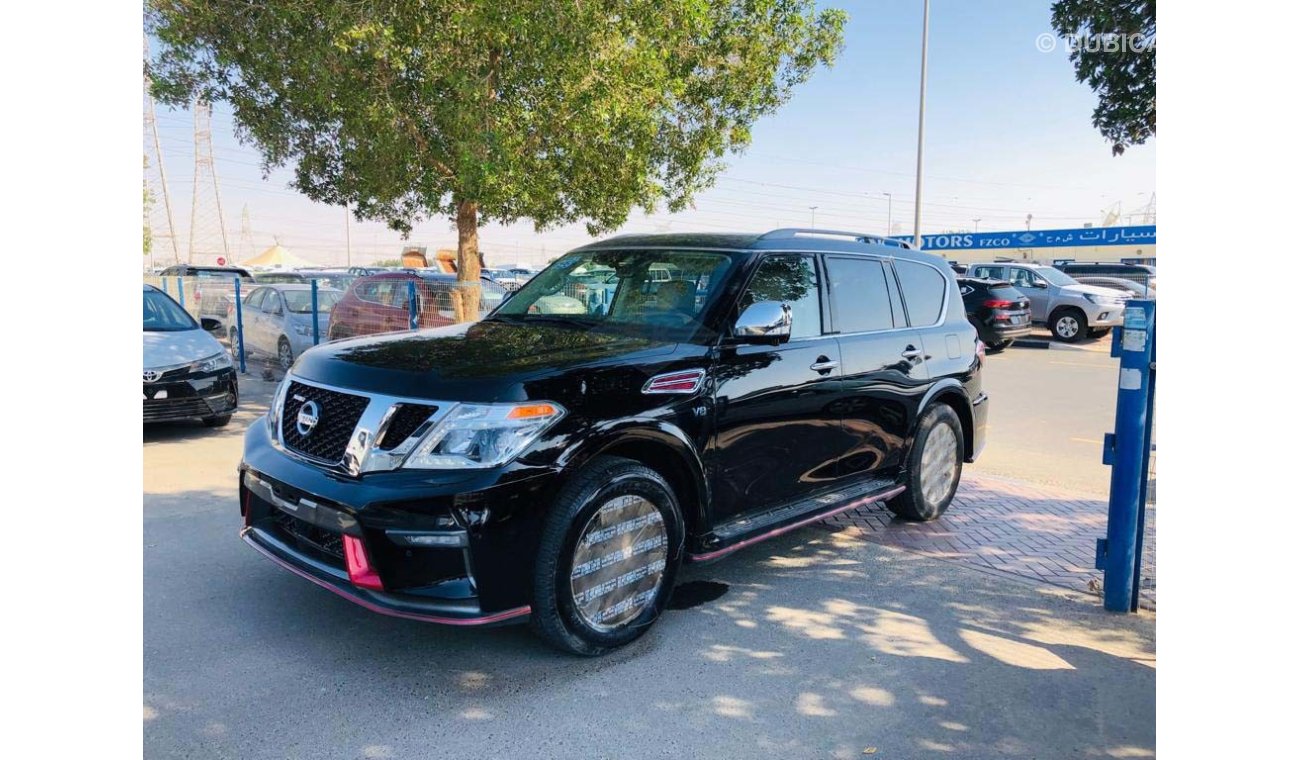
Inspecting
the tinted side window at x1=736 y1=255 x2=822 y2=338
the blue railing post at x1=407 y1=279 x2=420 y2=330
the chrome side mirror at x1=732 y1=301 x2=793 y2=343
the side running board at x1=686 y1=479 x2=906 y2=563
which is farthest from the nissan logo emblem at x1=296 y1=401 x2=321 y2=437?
the blue railing post at x1=407 y1=279 x2=420 y2=330

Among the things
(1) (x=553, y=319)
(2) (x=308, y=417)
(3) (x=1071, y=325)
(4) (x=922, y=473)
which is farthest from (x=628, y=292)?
(3) (x=1071, y=325)

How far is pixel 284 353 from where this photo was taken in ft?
41.4

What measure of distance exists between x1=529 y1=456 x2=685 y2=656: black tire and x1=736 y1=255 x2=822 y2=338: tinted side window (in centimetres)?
122

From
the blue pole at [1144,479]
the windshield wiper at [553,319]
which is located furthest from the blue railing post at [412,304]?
the blue pole at [1144,479]

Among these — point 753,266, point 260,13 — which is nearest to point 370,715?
point 753,266

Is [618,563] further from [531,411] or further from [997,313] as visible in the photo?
[997,313]

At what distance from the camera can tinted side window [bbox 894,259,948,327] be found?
5586 millimetres

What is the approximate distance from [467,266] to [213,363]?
11.3 feet

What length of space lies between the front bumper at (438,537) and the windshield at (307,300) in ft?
32.7

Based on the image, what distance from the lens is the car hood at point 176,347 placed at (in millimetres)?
7805

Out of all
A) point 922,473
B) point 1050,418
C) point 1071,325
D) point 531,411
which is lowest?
point 1050,418

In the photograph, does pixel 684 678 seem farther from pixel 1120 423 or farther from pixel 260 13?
pixel 260 13

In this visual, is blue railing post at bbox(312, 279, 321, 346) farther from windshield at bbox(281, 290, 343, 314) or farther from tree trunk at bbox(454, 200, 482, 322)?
tree trunk at bbox(454, 200, 482, 322)

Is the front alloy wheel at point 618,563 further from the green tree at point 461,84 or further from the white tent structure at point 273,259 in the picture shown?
the white tent structure at point 273,259
